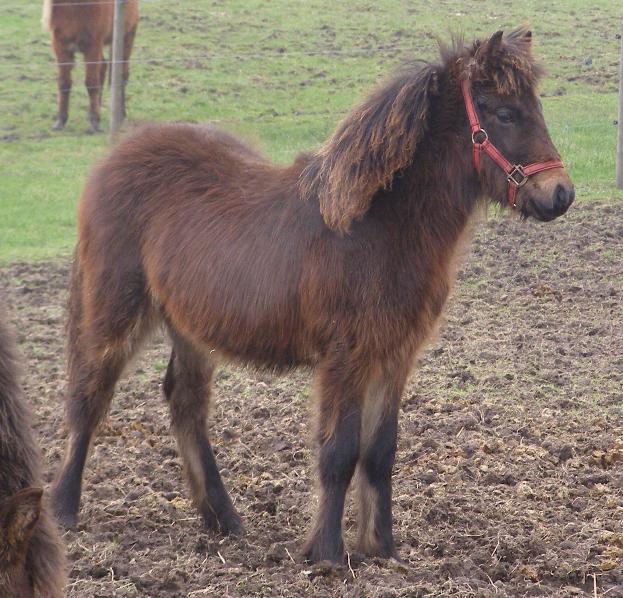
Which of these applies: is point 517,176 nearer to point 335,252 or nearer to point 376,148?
point 376,148

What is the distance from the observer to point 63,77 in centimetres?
1512

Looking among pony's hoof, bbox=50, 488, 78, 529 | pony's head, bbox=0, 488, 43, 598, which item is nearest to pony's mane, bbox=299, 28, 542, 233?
Result: pony's hoof, bbox=50, 488, 78, 529

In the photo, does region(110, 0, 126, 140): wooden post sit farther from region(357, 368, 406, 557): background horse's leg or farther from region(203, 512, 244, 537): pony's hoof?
region(357, 368, 406, 557): background horse's leg

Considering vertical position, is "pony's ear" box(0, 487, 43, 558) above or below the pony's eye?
below

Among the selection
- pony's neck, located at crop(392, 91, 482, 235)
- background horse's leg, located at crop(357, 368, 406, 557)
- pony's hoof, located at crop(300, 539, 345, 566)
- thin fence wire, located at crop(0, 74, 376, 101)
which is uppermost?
pony's neck, located at crop(392, 91, 482, 235)

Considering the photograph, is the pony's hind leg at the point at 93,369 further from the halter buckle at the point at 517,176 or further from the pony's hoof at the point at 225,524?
the halter buckle at the point at 517,176

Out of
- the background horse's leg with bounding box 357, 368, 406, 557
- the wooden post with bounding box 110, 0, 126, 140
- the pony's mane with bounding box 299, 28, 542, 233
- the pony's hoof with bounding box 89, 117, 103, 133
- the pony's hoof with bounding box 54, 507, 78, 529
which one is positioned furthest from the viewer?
the pony's hoof with bounding box 89, 117, 103, 133

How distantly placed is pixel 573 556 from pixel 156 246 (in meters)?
2.34

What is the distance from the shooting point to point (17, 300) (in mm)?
8883

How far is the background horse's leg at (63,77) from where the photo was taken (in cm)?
1509

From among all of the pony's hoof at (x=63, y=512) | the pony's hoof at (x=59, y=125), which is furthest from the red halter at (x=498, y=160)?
the pony's hoof at (x=59, y=125)

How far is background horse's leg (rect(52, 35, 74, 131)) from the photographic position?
594 inches

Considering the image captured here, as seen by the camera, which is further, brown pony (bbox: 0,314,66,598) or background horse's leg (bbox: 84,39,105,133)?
background horse's leg (bbox: 84,39,105,133)

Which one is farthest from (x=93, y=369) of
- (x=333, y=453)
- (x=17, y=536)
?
(x=17, y=536)
